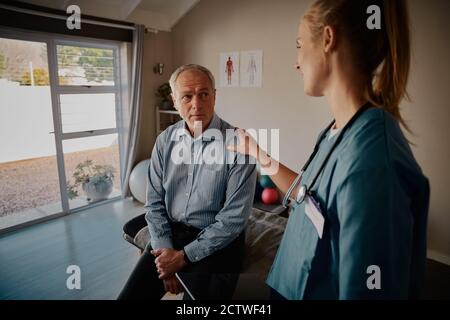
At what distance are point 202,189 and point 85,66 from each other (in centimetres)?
280

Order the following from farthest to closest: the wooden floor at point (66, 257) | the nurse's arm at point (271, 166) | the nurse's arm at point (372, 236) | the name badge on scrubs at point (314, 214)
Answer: the wooden floor at point (66, 257)
the nurse's arm at point (271, 166)
the name badge on scrubs at point (314, 214)
the nurse's arm at point (372, 236)

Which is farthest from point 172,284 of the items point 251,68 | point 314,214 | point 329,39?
point 251,68

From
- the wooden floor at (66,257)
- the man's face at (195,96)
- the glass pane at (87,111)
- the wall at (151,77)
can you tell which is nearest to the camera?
the man's face at (195,96)

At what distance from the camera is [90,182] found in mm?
3668

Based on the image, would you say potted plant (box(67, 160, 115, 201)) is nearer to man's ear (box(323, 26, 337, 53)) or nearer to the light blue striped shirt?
the light blue striped shirt

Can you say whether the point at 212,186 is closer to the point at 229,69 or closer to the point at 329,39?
the point at 329,39

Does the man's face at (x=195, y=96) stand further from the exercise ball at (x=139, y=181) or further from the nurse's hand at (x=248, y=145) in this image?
the exercise ball at (x=139, y=181)

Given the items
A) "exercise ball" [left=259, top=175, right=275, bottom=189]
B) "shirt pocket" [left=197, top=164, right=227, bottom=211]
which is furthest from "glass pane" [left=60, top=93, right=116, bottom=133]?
"shirt pocket" [left=197, top=164, right=227, bottom=211]

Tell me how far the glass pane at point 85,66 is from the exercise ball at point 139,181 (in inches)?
44.5

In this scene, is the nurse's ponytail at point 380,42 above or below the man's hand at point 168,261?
above

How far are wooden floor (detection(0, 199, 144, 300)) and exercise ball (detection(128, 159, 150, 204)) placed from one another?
10.8 inches

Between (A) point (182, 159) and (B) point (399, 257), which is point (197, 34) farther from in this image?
(B) point (399, 257)

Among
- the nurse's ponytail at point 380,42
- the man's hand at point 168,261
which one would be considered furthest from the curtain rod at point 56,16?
the nurse's ponytail at point 380,42

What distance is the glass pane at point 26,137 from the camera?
2.86 m
